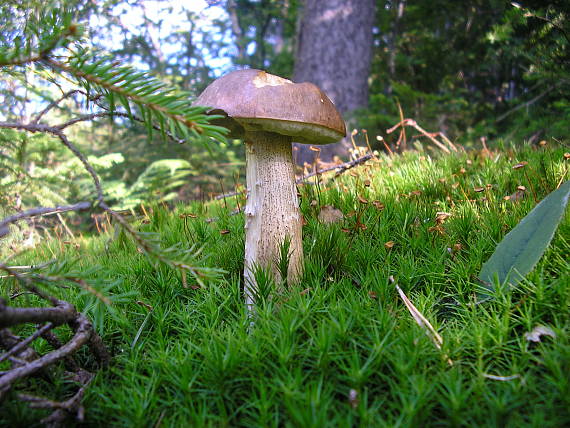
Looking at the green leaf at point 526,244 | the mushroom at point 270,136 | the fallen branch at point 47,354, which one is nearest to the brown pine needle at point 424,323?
the green leaf at point 526,244

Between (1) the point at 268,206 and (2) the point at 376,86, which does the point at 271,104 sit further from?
(2) the point at 376,86

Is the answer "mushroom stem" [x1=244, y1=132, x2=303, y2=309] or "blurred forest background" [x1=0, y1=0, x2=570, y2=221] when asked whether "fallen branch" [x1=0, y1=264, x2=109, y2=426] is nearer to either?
"mushroom stem" [x1=244, y1=132, x2=303, y2=309]

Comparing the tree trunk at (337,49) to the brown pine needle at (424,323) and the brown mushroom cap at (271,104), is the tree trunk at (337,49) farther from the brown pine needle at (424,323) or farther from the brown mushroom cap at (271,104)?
the brown pine needle at (424,323)

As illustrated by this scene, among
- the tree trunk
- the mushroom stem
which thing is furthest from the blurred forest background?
the mushroom stem

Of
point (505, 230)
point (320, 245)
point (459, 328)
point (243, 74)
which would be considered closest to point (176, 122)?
point (243, 74)

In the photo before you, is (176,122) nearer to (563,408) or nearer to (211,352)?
(211,352)

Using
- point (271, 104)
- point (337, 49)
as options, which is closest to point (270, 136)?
point (271, 104)
